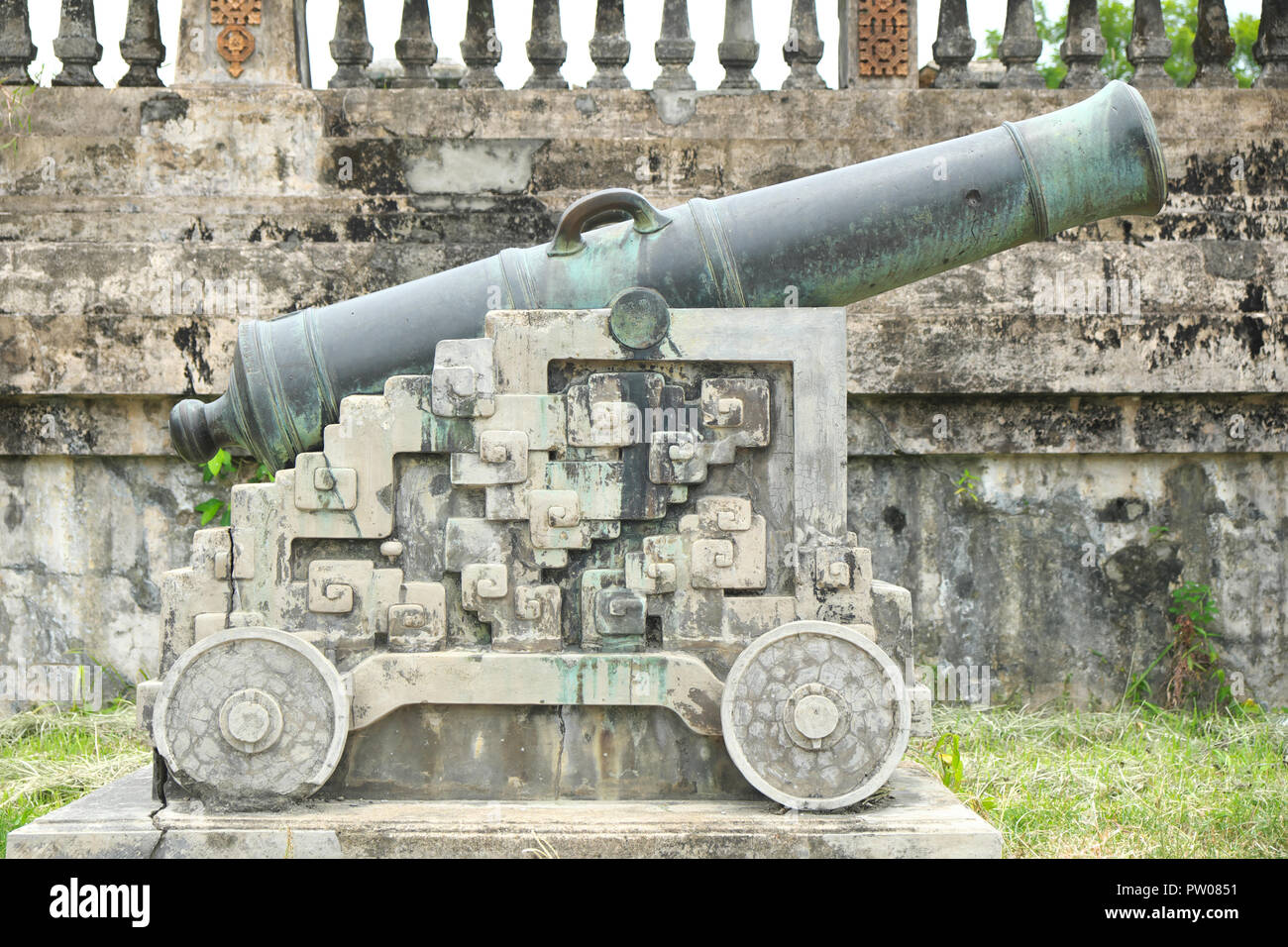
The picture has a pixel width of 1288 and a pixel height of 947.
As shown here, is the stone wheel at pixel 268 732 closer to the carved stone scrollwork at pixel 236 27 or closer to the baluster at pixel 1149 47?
the carved stone scrollwork at pixel 236 27

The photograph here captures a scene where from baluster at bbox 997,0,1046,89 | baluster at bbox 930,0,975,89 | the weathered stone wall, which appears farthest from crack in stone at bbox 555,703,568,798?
baluster at bbox 997,0,1046,89

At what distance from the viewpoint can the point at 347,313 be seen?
407 centimetres

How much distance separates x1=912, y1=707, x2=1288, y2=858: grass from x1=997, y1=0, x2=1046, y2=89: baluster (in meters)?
3.07

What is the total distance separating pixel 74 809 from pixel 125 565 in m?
2.38

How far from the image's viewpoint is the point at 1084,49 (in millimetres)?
6320

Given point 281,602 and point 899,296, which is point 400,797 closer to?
point 281,602

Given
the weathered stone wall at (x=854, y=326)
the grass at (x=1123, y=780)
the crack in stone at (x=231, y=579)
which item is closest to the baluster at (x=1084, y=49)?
the weathered stone wall at (x=854, y=326)

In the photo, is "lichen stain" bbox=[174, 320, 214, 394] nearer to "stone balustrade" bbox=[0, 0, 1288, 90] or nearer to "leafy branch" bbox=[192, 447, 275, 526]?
"leafy branch" bbox=[192, 447, 275, 526]

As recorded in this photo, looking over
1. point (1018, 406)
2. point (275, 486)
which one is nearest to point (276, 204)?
point (275, 486)

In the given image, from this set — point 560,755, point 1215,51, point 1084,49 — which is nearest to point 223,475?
point 560,755

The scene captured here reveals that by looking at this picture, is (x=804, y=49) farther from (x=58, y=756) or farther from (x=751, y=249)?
(x=58, y=756)

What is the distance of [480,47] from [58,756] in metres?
3.76

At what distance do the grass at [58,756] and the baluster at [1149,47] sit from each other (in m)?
5.61

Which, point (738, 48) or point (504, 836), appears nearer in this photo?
point (504, 836)
